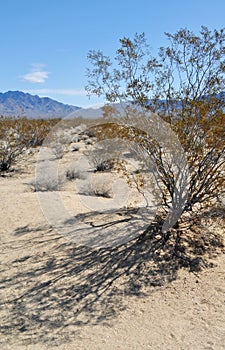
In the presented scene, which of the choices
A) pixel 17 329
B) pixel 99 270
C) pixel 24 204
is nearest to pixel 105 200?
pixel 24 204

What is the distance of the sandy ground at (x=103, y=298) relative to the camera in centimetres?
387

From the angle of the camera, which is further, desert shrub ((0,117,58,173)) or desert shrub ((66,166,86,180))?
desert shrub ((0,117,58,173))

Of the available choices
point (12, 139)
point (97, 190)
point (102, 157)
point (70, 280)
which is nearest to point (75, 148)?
point (12, 139)

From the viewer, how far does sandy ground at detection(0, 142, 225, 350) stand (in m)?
3.87

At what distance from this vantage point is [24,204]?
825 cm

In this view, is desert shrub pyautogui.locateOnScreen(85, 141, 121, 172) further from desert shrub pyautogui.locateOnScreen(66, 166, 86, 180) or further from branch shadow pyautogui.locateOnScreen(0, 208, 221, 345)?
branch shadow pyautogui.locateOnScreen(0, 208, 221, 345)

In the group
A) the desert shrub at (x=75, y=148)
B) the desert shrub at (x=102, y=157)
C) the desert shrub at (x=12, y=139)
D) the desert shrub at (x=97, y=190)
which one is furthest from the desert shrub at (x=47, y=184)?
the desert shrub at (x=75, y=148)

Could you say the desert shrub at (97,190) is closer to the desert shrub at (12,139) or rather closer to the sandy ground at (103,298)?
the sandy ground at (103,298)

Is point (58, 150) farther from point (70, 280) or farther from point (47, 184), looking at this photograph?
point (70, 280)

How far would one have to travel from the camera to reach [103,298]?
15.3ft

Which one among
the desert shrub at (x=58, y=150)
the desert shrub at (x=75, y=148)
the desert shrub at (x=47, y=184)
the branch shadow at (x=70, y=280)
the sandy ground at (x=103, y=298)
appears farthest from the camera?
the desert shrub at (x=75, y=148)

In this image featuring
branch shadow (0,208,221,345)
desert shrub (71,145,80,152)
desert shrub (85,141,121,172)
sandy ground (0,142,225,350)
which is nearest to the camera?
sandy ground (0,142,225,350)

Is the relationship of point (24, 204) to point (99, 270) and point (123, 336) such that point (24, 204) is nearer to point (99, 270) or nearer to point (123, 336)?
point (99, 270)

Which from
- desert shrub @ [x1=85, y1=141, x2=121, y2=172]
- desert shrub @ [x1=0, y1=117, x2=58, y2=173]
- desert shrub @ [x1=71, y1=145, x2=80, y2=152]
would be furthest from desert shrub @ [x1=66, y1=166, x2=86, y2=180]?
desert shrub @ [x1=71, y1=145, x2=80, y2=152]
